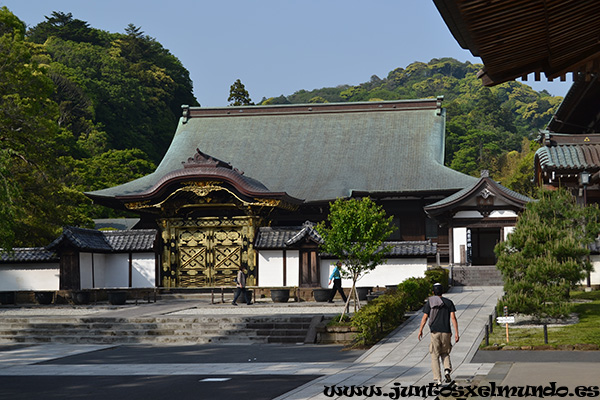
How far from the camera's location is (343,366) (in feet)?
47.7

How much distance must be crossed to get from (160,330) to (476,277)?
15806 mm

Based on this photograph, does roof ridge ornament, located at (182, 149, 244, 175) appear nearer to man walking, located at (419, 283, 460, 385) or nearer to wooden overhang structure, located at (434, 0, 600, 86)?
man walking, located at (419, 283, 460, 385)

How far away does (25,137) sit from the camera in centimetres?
2892

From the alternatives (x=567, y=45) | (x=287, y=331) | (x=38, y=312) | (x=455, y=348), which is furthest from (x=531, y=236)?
(x=38, y=312)

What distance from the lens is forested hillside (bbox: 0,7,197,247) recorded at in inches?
1123

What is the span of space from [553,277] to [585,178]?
253 centimetres

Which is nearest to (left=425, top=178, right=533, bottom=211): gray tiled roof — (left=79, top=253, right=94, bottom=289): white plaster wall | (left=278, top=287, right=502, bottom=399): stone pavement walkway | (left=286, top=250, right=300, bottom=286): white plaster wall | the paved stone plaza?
(left=286, top=250, right=300, bottom=286): white plaster wall

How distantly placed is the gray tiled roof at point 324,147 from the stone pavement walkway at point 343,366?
54.4ft

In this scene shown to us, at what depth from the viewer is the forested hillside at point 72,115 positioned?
28.5 metres

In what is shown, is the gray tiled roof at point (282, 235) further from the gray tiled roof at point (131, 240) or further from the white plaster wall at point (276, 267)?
the gray tiled roof at point (131, 240)

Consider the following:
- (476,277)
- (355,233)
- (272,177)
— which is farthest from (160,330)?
(272,177)

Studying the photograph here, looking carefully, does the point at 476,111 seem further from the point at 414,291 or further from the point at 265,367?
the point at 265,367

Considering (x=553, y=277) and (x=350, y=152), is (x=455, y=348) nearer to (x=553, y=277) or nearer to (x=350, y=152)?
(x=553, y=277)

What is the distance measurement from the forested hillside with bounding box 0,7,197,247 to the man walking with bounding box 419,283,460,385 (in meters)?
13.8
